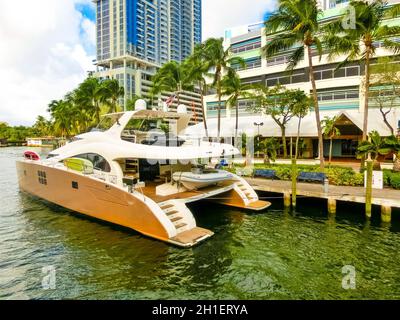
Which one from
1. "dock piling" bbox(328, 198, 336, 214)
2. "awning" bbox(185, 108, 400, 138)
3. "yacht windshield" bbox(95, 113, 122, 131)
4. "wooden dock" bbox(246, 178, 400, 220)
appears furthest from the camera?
"awning" bbox(185, 108, 400, 138)

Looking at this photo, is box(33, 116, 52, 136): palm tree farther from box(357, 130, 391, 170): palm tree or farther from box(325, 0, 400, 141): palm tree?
box(357, 130, 391, 170): palm tree

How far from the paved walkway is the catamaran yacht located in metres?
1.85

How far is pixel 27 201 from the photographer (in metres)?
15.6

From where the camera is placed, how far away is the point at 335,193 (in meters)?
13.0

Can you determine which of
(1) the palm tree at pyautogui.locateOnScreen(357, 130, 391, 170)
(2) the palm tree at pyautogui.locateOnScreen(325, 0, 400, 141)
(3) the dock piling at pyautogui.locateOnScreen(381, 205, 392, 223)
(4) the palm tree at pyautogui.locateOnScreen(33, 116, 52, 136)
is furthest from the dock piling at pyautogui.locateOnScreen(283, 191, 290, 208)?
(4) the palm tree at pyautogui.locateOnScreen(33, 116, 52, 136)

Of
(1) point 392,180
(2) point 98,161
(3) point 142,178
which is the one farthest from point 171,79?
(1) point 392,180

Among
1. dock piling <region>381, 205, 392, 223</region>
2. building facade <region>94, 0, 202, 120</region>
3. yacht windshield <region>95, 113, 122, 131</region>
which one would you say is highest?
building facade <region>94, 0, 202, 120</region>

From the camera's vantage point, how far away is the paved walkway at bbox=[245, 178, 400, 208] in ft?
38.1

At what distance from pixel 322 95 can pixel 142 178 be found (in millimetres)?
25346

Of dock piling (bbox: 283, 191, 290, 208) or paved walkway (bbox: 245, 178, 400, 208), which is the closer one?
paved walkway (bbox: 245, 178, 400, 208)

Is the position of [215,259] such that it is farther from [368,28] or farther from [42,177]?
[368,28]
